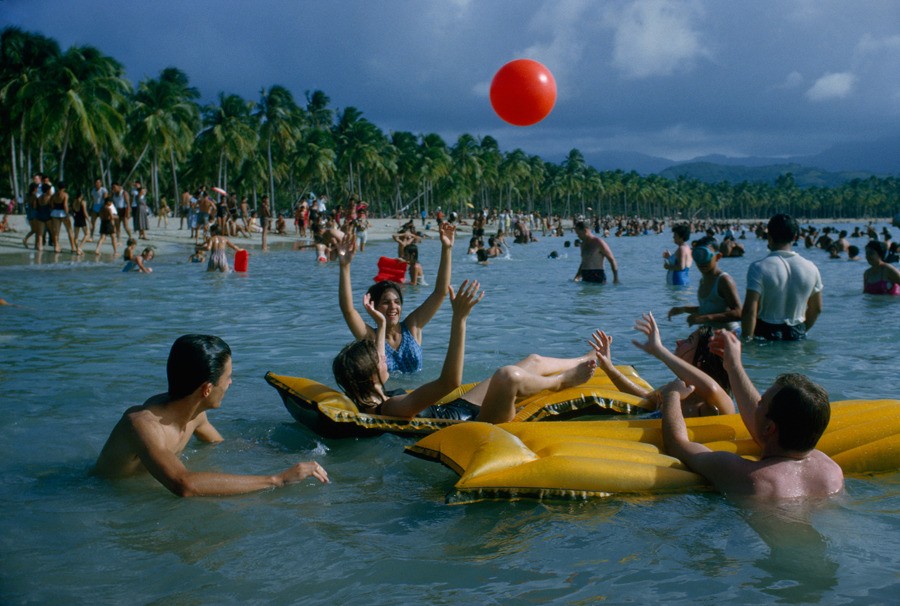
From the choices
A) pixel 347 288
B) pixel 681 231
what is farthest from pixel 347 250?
pixel 681 231

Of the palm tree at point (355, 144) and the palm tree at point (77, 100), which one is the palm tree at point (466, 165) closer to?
the palm tree at point (355, 144)

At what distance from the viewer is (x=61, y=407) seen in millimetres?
5457

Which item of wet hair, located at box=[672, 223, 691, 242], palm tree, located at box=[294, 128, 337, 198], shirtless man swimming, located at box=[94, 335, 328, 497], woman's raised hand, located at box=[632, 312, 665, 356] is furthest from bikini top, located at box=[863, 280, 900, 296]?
palm tree, located at box=[294, 128, 337, 198]

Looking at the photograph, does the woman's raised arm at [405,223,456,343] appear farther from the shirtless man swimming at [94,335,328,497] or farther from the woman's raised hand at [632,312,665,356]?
the shirtless man swimming at [94,335,328,497]

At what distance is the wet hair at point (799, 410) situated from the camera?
3.22 m

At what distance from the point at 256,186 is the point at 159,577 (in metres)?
54.6

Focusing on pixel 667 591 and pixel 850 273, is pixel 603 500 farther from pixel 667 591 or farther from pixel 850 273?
pixel 850 273

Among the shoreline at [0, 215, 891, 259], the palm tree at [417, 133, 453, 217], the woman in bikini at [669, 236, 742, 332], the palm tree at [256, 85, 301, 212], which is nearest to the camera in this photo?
the woman in bikini at [669, 236, 742, 332]

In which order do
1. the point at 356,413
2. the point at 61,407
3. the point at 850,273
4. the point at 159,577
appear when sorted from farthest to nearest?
1. the point at 850,273
2. the point at 61,407
3. the point at 356,413
4. the point at 159,577

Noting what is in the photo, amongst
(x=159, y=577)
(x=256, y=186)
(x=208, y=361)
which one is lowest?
(x=159, y=577)

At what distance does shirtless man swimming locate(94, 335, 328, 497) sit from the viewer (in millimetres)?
3502

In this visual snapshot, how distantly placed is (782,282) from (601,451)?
13.0 feet

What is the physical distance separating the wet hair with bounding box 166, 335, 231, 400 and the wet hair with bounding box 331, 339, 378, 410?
1.08m

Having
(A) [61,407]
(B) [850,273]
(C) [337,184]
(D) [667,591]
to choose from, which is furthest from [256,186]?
(D) [667,591]
